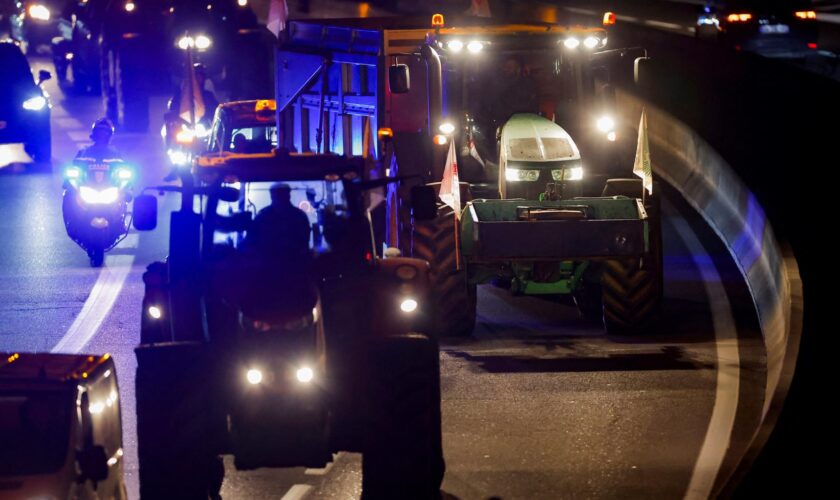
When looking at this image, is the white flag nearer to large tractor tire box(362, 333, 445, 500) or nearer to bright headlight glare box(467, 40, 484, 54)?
bright headlight glare box(467, 40, 484, 54)

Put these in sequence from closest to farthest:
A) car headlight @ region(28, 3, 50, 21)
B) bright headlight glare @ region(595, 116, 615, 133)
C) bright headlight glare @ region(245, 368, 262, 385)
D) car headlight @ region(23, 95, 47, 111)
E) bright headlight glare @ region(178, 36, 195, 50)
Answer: bright headlight glare @ region(245, 368, 262, 385) → bright headlight glare @ region(595, 116, 615, 133) → car headlight @ region(23, 95, 47, 111) → bright headlight glare @ region(178, 36, 195, 50) → car headlight @ region(28, 3, 50, 21)

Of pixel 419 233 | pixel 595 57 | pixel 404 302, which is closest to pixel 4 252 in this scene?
pixel 419 233

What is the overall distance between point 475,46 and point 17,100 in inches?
452

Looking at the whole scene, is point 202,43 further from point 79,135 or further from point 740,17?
point 740,17

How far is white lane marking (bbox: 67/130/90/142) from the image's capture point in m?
31.9

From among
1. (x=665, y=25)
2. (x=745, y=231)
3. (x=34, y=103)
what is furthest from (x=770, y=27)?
(x=34, y=103)

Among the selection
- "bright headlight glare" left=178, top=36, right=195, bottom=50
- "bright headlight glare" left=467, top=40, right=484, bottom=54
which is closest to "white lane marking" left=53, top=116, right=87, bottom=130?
"bright headlight glare" left=178, top=36, right=195, bottom=50

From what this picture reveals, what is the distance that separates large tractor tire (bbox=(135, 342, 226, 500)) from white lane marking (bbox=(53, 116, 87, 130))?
25.7 meters

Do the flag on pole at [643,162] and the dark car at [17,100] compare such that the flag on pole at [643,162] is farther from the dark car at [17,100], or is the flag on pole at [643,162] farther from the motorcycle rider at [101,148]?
the dark car at [17,100]

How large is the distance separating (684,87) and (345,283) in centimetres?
2439

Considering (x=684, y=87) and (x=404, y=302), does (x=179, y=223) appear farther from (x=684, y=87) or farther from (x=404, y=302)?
(x=684, y=87)

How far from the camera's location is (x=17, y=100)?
990 inches

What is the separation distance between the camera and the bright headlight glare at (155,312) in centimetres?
969

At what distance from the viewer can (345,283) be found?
928 centimetres
